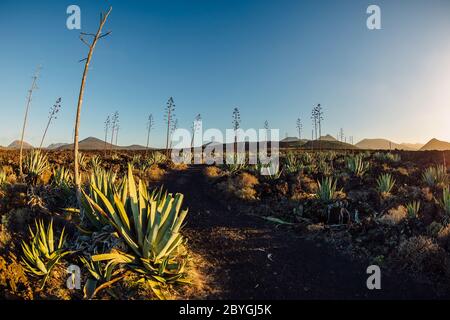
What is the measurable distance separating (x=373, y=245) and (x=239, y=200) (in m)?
5.59

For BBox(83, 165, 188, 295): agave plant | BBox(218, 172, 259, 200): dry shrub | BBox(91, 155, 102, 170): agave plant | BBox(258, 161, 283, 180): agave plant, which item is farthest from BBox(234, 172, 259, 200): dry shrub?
BBox(83, 165, 188, 295): agave plant

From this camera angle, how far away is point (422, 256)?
19.2ft

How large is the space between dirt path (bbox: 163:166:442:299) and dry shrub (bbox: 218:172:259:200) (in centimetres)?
294

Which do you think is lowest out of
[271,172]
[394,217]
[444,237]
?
[444,237]

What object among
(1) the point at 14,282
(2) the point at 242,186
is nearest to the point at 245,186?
(2) the point at 242,186

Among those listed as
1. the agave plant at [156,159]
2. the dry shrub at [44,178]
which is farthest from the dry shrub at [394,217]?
the agave plant at [156,159]

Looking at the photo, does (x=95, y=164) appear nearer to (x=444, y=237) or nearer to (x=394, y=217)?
(x=394, y=217)

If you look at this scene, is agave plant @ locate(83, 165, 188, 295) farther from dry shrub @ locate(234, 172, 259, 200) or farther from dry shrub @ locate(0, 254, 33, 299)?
dry shrub @ locate(234, 172, 259, 200)

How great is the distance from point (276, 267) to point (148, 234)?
93.0 inches

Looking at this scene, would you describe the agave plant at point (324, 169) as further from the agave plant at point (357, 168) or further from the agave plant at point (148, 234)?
the agave plant at point (148, 234)

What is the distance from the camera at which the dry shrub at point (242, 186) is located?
39.0ft

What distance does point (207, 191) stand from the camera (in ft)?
45.1
